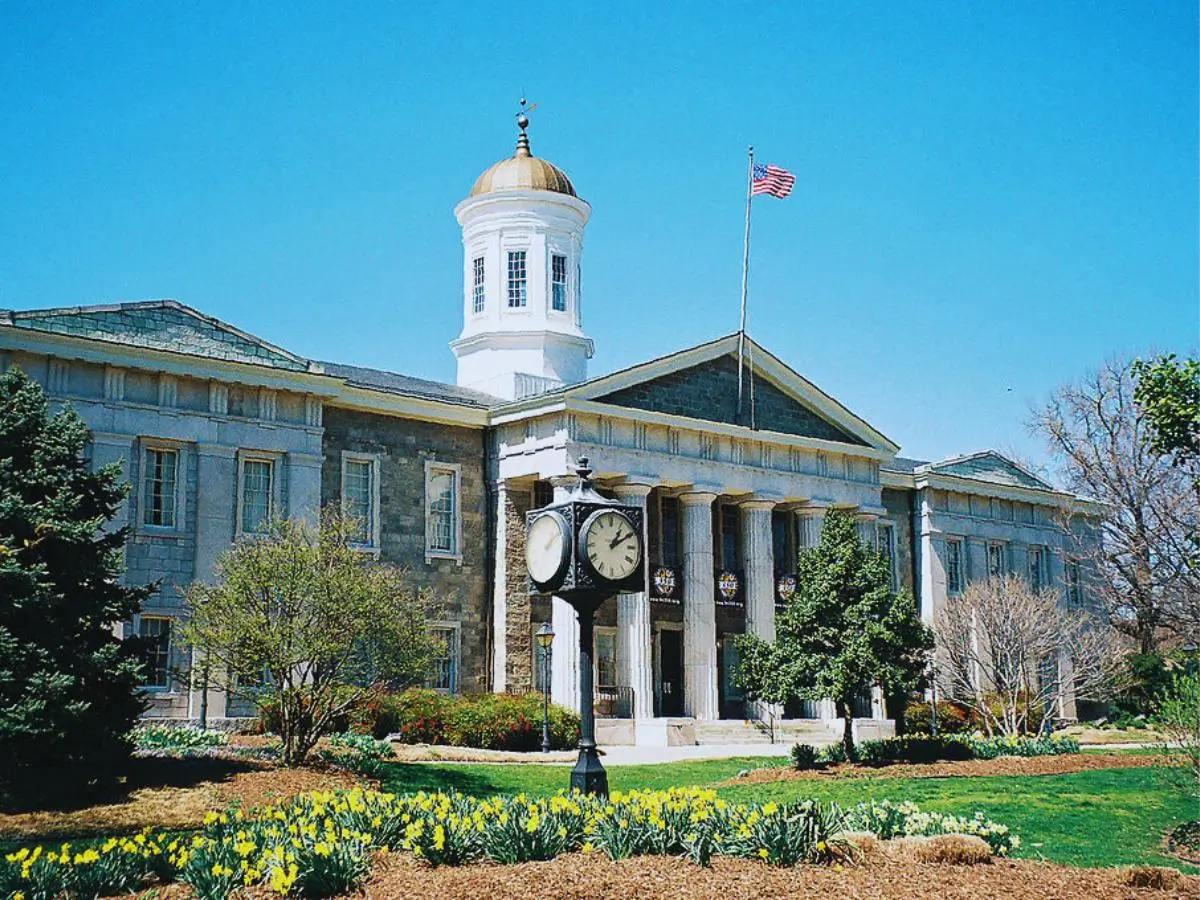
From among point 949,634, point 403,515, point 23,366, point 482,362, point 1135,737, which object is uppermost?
point 482,362

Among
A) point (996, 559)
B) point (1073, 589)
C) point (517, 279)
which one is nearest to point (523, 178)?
point (517, 279)

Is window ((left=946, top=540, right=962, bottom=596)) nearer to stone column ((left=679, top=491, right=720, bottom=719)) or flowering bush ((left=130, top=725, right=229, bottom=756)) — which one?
stone column ((left=679, top=491, right=720, bottom=719))

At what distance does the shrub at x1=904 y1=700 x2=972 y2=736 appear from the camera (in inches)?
1553

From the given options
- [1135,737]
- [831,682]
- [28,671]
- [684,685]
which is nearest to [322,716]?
[28,671]

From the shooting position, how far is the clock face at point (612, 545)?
12555 millimetres

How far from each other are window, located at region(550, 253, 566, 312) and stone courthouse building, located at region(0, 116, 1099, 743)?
96 mm

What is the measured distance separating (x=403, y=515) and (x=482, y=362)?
8.64 metres

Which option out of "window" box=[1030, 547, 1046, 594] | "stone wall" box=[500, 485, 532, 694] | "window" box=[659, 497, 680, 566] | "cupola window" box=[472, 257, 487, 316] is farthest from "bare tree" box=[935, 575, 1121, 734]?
"cupola window" box=[472, 257, 487, 316]

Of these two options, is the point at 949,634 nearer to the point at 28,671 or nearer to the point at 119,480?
the point at 119,480

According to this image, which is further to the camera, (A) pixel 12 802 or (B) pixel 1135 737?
(B) pixel 1135 737

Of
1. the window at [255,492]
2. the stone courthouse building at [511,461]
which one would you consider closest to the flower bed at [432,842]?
the stone courthouse building at [511,461]

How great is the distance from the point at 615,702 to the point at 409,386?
10272 millimetres

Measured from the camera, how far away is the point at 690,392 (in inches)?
1494

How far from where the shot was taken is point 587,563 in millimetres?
12453
